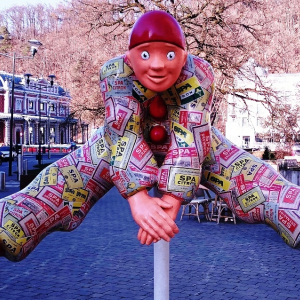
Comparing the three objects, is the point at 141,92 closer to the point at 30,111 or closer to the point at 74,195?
the point at 74,195

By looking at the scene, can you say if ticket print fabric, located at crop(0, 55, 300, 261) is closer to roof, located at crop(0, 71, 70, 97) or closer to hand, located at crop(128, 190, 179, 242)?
hand, located at crop(128, 190, 179, 242)

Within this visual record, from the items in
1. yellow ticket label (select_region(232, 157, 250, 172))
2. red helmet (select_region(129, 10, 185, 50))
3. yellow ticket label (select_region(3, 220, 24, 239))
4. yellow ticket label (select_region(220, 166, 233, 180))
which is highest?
red helmet (select_region(129, 10, 185, 50))

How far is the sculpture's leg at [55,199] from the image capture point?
2.99 m

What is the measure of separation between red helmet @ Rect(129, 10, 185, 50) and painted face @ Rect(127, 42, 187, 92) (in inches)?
1.1

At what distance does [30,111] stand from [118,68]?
53.5 meters

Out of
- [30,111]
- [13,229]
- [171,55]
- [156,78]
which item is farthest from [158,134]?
[30,111]

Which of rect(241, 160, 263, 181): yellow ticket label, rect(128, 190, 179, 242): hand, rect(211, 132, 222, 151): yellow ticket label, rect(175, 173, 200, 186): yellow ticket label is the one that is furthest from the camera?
rect(211, 132, 222, 151): yellow ticket label

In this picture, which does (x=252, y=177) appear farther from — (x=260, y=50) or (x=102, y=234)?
(x=260, y=50)

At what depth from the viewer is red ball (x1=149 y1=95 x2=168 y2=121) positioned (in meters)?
2.99

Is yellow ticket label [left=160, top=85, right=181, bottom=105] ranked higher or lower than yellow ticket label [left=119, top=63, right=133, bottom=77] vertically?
lower

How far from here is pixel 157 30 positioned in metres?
2.64

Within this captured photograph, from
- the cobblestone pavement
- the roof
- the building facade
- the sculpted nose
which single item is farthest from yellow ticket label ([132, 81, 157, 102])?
the roof

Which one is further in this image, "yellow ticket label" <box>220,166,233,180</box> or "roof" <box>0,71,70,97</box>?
"roof" <box>0,71,70,97</box>

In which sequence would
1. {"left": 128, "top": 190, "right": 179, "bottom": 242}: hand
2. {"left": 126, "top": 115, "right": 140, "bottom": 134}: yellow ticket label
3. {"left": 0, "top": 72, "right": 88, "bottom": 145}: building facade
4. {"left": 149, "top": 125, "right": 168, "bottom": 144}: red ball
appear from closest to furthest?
{"left": 128, "top": 190, "right": 179, "bottom": 242}: hand < {"left": 126, "top": 115, "right": 140, "bottom": 134}: yellow ticket label < {"left": 149, "top": 125, "right": 168, "bottom": 144}: red ball < {"left": 0, "top": 72, "right": 88, "bottom": 145}: building facade
